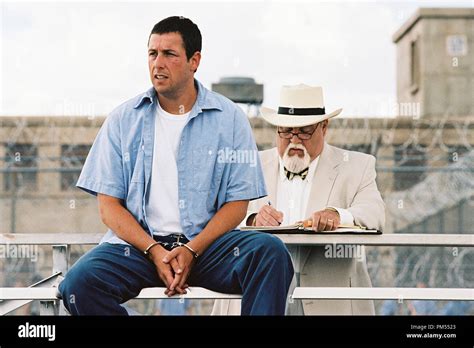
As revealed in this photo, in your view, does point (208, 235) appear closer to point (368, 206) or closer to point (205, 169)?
point (205, 169)

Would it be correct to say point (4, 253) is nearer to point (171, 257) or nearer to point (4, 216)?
point (171, 257)

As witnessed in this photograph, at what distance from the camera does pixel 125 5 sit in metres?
3.47

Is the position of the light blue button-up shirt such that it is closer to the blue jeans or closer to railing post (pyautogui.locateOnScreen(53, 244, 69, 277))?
the blue jeans

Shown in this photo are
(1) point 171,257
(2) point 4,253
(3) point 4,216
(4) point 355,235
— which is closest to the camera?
(1) point 171,257

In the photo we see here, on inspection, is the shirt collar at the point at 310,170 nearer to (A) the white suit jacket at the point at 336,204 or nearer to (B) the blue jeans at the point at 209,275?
(A) the white suit jacket at the point at 336,204

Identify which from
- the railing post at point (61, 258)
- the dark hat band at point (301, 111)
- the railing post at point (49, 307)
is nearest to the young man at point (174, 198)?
the railing post at point (49, 307)

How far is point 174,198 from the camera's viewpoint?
11.1 ft

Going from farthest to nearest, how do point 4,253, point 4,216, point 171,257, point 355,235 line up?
point 4,216
point 4,253
point 355,235
point 171,257

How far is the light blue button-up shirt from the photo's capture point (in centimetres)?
339

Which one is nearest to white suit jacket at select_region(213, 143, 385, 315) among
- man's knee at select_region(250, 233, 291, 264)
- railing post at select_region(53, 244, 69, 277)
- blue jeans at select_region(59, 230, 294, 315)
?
blue jeans at select_region(59, 230, 294, 315)

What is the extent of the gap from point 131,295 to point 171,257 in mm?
184

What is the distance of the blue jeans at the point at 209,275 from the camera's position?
3.32 meters

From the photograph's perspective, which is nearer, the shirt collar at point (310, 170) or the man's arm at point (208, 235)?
the man's arm at point (208, 235)
